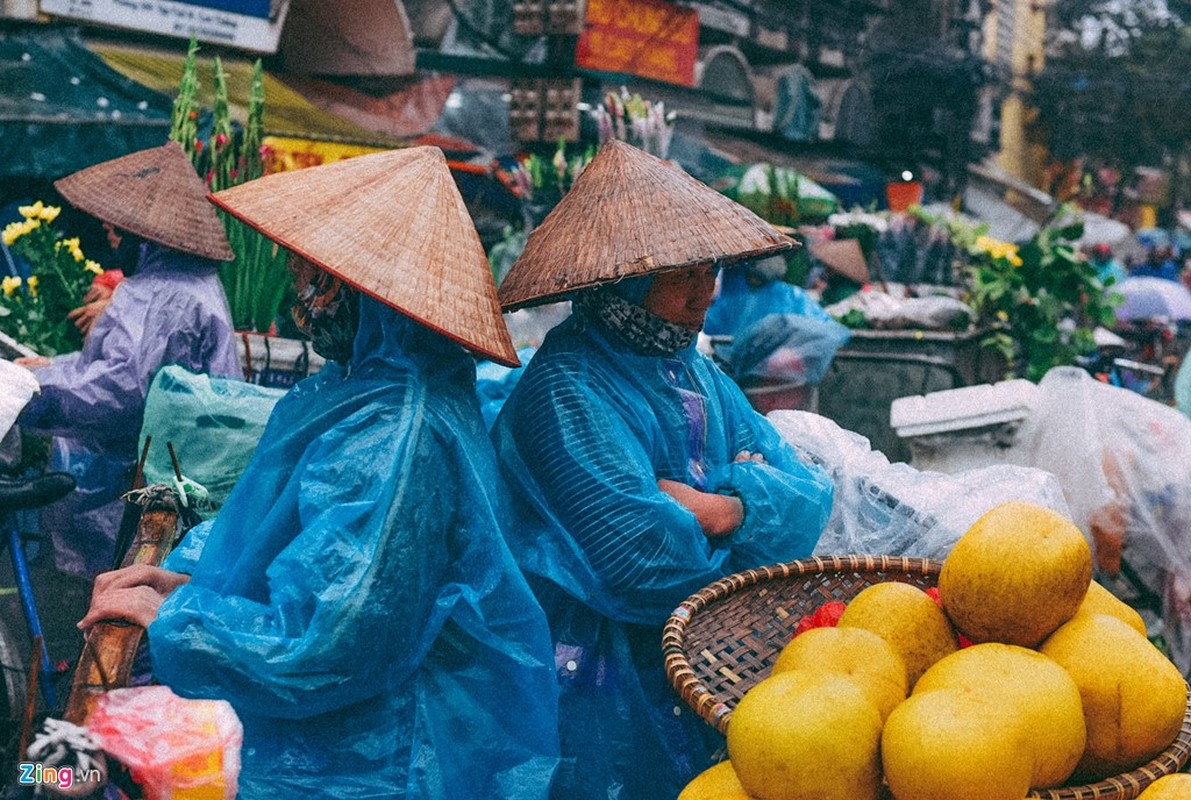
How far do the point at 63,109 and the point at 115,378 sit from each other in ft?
16.2

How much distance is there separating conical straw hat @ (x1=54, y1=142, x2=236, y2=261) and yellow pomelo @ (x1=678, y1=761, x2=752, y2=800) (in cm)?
324

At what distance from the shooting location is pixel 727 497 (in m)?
2.40

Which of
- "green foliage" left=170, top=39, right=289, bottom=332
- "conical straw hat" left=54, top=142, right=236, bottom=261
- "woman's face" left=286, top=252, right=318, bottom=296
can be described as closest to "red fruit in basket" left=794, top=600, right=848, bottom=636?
"woman's face" left=286, top=252, right=318, bottom=296

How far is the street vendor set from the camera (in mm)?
4105

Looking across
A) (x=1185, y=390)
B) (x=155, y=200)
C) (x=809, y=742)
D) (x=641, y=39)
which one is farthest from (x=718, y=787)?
(x=641, y=39)

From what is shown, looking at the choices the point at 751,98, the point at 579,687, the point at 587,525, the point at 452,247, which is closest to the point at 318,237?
the point at 452,247

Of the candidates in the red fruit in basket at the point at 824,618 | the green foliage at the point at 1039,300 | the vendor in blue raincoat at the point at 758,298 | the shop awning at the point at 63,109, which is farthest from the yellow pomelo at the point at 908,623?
the shop awning at the point at 63,109

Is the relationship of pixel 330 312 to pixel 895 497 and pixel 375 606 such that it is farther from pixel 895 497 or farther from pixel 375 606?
pixel 895 497

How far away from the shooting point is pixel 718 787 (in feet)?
5.44

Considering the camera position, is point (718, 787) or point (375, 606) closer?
point (718, 787)

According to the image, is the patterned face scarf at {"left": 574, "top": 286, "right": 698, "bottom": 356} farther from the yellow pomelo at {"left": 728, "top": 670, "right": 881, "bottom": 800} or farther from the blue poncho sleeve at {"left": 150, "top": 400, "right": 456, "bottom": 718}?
the yellow pomelo at {"left": 728, "top": 670, "right": 881, "bottom": 800}

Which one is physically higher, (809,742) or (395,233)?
(395,233)

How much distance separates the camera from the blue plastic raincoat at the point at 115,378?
161 inches

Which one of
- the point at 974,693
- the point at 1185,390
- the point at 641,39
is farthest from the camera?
the point at 641,39
